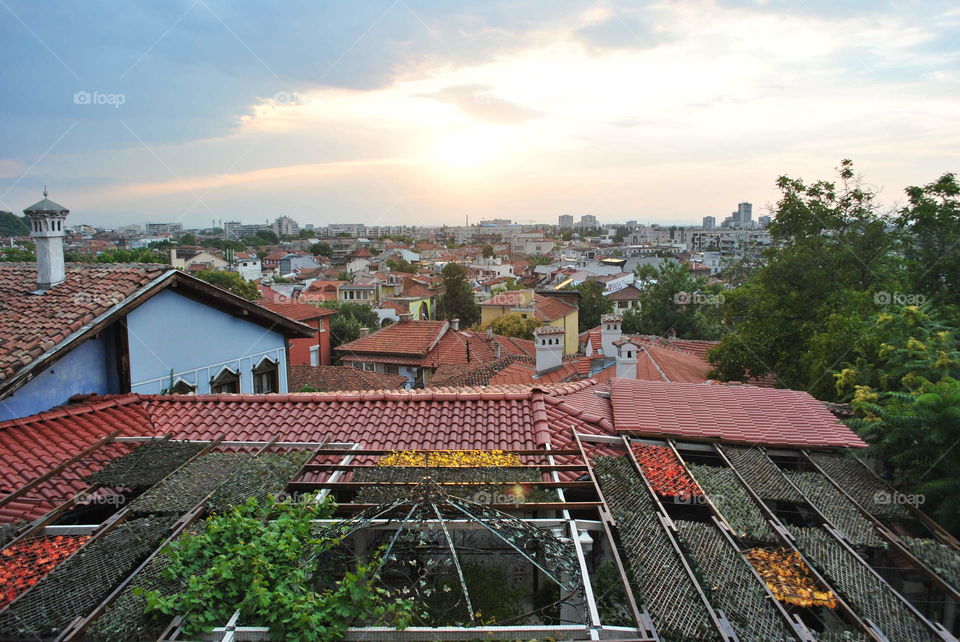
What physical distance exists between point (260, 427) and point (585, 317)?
43.1m

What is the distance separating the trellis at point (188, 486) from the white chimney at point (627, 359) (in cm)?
1095

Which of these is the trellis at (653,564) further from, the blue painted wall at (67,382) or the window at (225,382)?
the window at (225,382)

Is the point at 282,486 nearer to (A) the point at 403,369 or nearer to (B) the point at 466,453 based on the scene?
(B) the point at 466,453

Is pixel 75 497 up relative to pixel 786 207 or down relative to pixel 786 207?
down

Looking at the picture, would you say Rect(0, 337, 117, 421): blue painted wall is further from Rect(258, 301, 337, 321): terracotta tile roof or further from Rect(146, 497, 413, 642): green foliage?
Rect(258, 301, 337, 321): terracotta tile roof

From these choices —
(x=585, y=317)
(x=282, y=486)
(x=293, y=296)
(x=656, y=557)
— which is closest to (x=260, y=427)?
(x=282, y=486)

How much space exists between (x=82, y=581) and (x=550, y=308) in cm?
3819

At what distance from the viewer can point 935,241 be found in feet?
52.5

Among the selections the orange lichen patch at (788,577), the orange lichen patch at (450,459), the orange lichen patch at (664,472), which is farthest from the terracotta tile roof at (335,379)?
the orange lichen patch at (788,577)

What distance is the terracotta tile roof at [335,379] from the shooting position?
2297 cm

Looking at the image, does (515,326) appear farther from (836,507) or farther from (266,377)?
(836,507)

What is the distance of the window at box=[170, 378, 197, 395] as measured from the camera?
9.99 m

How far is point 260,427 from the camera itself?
755 cm

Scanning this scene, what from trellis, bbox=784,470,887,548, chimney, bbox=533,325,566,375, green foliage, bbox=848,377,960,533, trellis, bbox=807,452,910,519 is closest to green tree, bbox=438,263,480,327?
chimney, bbox=533,325,566,375
